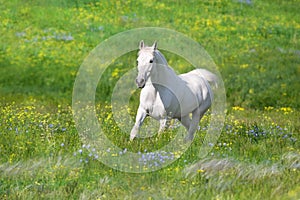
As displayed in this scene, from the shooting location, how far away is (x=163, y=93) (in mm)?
8992

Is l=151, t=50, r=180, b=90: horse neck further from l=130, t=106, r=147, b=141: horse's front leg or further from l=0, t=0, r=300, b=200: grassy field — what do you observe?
l=0, t=0, r=300, b=200: grassy field

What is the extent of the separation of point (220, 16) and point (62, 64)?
8.19 m

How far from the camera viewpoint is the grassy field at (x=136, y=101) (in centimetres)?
695

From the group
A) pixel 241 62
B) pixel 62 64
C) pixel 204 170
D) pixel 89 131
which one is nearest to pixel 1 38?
pixel 62 64

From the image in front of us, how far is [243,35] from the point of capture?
2391 centimetres

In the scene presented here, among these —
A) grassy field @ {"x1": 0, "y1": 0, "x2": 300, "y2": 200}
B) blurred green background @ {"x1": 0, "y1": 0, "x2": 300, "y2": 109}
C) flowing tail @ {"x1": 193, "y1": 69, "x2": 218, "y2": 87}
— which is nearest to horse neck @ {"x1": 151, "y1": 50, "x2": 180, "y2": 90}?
grassy field @ {"x1": 0, "y1": 0, "x2": 300, "y2": 200}

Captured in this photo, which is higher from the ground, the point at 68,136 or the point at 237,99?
the point at 68,136

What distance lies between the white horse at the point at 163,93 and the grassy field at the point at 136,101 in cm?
33

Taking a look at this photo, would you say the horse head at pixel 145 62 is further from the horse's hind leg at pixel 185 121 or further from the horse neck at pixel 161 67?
the horse's hind leg at pixel 185 121

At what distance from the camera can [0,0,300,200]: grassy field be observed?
6953mm

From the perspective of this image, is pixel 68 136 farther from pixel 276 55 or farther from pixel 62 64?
pixel 276 55

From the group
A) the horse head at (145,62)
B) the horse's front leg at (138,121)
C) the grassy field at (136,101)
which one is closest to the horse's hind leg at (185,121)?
the grassy field at (136,101)

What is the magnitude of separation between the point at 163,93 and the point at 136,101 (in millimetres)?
7497

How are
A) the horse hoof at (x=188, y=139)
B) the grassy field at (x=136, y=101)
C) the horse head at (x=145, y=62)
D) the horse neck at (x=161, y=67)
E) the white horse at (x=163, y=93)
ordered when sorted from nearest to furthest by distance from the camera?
Answer: 1. the grassy field at (x=136, y=101)
2. the horse head at (x=145, y=62)
3. the white horse at (x=163, y=93)
4. the horse neck at (x=161, y=67)
5. the horse hoof at (x=188, y=139)
